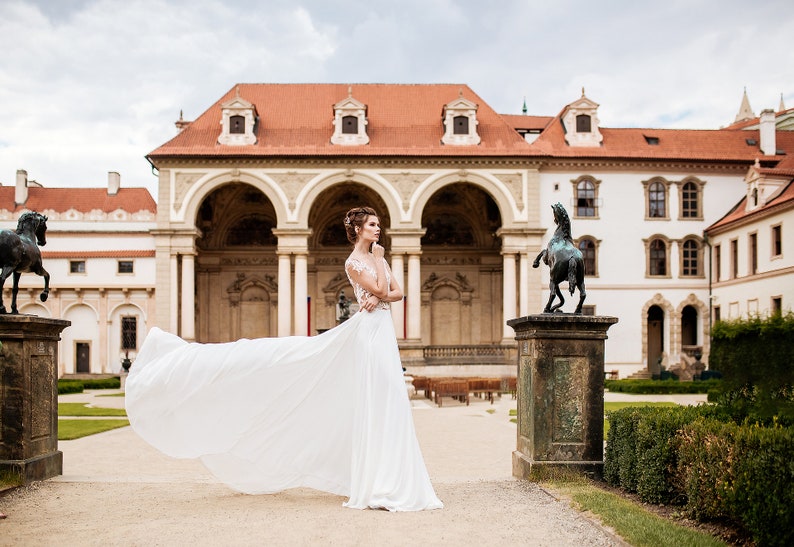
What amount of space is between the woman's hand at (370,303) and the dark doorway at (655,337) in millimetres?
35212

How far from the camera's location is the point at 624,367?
38.8m

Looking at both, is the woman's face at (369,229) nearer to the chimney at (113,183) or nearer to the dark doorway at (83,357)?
the dark doorway at (83,357)

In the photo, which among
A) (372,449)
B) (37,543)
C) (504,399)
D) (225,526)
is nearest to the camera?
(37,543)

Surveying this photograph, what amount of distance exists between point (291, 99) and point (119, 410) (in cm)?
2369

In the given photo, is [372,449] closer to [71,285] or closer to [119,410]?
[119,410]

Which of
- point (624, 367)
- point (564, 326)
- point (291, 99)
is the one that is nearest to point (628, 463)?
point (564, 326)

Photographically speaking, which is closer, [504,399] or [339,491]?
[339,491]

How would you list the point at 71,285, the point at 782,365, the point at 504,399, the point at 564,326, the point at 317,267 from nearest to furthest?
the point at 782,365, the point at 564,326, the point at 504,399, the point at 71,285, the point at 317,267

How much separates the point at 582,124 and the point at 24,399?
116ft

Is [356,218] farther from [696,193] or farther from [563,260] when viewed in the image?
[696,193]

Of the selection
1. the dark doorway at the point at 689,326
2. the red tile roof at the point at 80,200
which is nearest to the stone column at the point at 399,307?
the dark doorway at the point at 689,326

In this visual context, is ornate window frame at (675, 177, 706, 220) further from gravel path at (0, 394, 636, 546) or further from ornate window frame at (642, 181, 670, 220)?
gravel path at (0, 394, 636, 546)

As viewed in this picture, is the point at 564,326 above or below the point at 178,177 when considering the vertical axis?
below

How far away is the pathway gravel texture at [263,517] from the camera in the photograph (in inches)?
242
